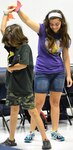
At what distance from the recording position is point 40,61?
314cm

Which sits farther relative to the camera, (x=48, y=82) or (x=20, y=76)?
(x=48, y=82)

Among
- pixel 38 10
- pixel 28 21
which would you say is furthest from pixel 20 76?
pixel 38 10

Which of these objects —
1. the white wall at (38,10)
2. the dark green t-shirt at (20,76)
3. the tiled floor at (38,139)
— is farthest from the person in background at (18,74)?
the white wall at (38,10)

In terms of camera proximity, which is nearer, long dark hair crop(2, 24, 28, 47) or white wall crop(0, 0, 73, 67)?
long dark hair crop(2, 24, 28, 47)

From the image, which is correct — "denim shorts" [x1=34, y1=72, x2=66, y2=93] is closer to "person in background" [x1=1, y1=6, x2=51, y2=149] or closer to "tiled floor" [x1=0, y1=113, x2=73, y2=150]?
"person in background" [x1=1, y1=6, x2=51, y2=149]

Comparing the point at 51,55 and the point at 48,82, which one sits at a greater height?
the point at 51,55

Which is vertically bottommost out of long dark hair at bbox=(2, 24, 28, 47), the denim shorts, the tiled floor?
the tiled floor

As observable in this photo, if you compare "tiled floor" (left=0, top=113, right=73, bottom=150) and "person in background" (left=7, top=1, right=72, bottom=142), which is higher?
"person in background" (left=7, top=1, right=72, bottom=142)

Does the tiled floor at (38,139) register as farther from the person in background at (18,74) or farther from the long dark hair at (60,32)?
the long dark hair at (60,32)

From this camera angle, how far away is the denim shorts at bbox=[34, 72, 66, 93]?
3135 mm

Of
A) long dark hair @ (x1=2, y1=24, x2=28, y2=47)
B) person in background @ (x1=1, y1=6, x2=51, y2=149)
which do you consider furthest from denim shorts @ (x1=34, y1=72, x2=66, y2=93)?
long dark hair @ (x1=2, y1=24, x2=28, y2=47)

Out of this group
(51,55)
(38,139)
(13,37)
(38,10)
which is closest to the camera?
(13,37)

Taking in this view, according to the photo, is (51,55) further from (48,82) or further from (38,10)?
(38,10)

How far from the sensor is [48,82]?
3.16 meters
